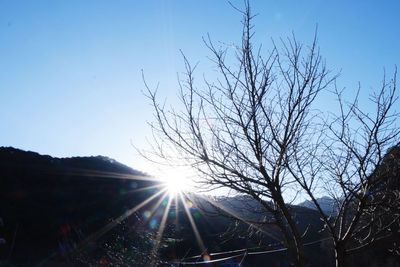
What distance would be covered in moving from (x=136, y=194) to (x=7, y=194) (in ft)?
20.6

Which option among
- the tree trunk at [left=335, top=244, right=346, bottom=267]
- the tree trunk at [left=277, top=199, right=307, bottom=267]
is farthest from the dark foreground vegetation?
the tree trunk at [left=277, top=199, right=307, bottom=267]

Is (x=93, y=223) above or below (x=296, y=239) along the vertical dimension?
below

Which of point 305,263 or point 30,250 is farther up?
point 305,263

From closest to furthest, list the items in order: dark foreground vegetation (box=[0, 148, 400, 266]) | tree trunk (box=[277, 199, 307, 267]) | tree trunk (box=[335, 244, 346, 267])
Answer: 1. tree trunk (box=[277, 199, 307, 267])
2. tree trunk (box=[335, 244, 346, 267])
3. dark foreground vegetation (box=[0, 148, 400, 266])

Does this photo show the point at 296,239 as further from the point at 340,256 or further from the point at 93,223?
the point at 93,223


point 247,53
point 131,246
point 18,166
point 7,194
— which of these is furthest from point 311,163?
point 18,166

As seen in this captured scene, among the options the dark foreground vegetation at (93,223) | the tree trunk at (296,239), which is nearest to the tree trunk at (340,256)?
the tree trunk at (296,239)

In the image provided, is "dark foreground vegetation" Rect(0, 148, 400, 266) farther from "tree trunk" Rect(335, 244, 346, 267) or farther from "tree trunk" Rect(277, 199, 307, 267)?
"tree trunk" Rect(277, 199, 307, 267)

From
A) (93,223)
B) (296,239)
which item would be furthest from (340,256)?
(93,223)

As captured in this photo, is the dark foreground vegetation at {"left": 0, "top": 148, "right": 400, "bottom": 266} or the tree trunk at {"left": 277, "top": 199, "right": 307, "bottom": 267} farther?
the dark foreground vegetation at {"left": 0, "top": 148, "right": 400, "bottom": 266}

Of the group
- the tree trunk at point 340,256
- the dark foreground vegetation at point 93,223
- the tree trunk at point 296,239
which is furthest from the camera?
the dark foreground vegetation at point 93,223

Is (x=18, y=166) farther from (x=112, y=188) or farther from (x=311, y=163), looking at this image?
(x=311, y=163)

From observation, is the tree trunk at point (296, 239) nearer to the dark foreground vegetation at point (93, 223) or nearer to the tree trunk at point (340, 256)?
the tree trunk at point (340, 256)

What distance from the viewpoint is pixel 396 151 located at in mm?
4570
